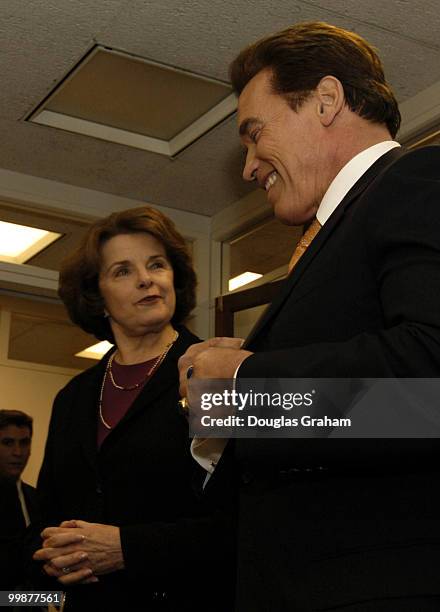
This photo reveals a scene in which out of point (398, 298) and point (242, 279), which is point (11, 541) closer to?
point (398, 298)

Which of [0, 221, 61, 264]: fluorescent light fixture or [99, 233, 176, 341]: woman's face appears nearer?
[99, 233, 176, 341]: woman's face

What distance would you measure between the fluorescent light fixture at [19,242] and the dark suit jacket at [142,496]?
222cm

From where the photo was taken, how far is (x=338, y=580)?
3.35 ft

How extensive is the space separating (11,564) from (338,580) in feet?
6.00

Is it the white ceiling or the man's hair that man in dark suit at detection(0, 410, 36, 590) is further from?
the white ceiling

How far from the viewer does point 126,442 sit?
2057mm

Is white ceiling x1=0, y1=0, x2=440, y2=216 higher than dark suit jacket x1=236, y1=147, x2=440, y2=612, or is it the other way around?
white ceiling x1=0, y1=0, x2=440, y2=216

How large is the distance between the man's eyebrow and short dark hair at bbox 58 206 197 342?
37.4 inches

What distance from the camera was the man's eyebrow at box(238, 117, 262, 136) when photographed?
4.77ft

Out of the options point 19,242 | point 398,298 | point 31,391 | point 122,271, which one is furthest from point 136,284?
point 31,391

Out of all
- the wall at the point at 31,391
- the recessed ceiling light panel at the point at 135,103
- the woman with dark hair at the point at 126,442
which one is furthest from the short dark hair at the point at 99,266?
the wall at the point at 31,391

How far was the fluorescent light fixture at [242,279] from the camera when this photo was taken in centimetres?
453

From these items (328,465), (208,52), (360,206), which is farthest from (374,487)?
(208,52)

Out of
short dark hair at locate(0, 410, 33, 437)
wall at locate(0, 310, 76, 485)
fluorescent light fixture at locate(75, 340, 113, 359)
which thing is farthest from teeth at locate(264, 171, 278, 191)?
fluorescent light fixture at locate(75, 340, 113, 359)
